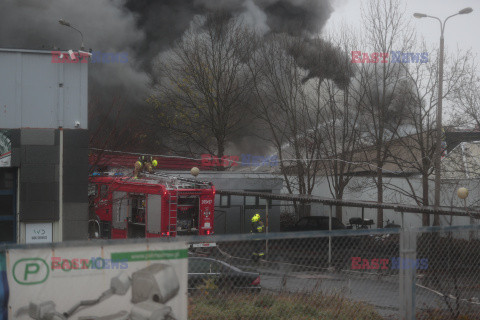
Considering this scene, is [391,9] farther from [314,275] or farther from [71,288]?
[71,288]

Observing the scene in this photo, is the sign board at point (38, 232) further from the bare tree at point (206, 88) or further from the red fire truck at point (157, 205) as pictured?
the bare tree at point (206, 88)

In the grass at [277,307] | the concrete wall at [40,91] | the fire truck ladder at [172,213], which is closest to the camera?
the grass at [277,307]

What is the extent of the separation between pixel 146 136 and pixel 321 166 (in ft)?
39.3

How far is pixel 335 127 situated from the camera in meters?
24.6

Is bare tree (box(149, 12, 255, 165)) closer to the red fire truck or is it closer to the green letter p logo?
the red fire truck

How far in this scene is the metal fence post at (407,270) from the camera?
5238mm


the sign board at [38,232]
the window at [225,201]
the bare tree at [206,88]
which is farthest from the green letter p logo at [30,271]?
the bare tree at [206,88]

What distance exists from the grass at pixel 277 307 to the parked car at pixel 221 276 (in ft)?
0.41

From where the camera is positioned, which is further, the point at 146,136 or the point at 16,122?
the point at 146,136

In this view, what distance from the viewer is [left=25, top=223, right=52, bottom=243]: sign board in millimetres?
10234

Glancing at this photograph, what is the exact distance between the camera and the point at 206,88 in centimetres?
3200

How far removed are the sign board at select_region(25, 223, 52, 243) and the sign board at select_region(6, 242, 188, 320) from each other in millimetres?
6550

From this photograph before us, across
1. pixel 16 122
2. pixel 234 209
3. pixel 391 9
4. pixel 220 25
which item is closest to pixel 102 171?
pixel 234 209

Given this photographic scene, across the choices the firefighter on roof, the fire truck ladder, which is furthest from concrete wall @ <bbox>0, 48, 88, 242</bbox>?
the firefighter on roof
